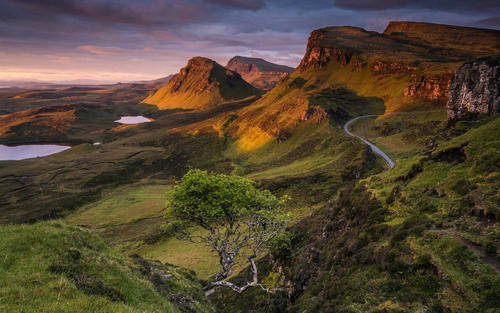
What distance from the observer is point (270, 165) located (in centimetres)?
14912

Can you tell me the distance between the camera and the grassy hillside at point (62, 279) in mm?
11070

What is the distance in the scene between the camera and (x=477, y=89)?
90.0m

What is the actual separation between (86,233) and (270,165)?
5159 inches

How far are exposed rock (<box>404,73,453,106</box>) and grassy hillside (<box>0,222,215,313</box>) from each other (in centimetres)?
19694

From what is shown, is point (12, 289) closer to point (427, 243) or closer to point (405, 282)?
point (405, 282)

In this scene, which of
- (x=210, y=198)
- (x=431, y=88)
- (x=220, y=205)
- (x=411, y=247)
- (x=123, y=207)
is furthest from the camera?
(x=431, y=88)

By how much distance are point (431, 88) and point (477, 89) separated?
95.4m

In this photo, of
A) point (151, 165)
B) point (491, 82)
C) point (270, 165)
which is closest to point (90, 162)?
point (151, 165)

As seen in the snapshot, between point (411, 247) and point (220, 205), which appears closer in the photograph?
point (411, 247)

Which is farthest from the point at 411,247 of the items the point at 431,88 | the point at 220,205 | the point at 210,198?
the point at 431,88

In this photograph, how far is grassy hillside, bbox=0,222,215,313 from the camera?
11070 millimetres

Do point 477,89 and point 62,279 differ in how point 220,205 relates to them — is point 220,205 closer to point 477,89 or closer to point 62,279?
point 62,279

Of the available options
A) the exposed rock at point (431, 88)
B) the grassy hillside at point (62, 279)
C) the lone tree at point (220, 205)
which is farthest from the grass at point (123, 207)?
the exposed rock at point (431, 88)

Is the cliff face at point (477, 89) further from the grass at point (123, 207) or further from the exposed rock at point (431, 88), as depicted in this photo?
the grass at point (123, 207)
